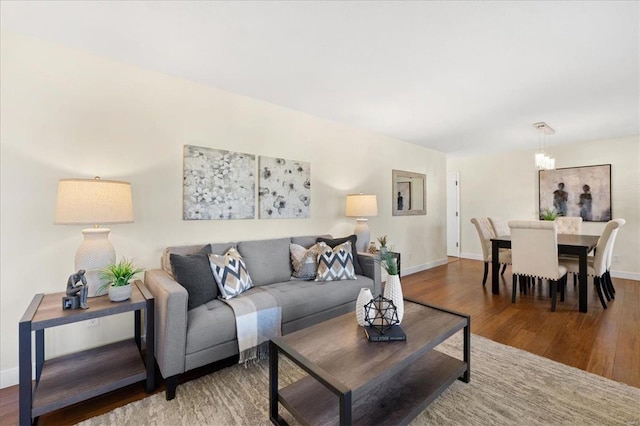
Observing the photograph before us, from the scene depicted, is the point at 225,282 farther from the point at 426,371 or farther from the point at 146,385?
the point at 426,371

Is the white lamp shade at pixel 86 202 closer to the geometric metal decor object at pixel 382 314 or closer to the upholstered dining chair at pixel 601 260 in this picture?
the geometric metal decor object at pixel 382 314

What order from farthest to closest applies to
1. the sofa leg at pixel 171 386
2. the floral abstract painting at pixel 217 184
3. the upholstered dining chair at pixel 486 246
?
1. the upholstered dining chair at pixel 486 246
2. the floral abstract painting at pixel 217 184
3. the sofa leg at pixel 171 386

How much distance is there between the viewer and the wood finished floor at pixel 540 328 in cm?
178

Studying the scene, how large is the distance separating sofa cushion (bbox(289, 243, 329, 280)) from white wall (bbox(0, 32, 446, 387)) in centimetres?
42

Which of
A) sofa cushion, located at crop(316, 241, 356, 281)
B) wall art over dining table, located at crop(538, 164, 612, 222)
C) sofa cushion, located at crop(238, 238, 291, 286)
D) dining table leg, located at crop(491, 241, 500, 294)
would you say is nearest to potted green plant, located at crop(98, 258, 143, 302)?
sofa cushion, located at crop(238, 238, 291, 286)

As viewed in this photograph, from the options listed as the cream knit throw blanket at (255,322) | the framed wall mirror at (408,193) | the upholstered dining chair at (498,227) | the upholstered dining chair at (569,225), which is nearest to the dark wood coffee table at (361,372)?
the cream knit throw blanket at (255,322)

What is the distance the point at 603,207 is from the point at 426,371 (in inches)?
208

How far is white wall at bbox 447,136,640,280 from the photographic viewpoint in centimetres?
460

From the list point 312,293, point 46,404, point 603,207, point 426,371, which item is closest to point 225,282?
point 312,293

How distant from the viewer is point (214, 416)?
5.29ft

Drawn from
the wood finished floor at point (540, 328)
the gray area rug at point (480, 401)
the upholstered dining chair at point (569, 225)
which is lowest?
the gray area rug at point (480, 401)

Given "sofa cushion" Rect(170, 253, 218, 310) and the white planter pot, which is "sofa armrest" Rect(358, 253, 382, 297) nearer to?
"sofa cushion" Rect(170, 253, 218, 310)

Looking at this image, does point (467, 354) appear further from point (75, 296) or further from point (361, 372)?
point (75, 296)

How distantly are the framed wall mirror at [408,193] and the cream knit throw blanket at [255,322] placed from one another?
3.04m
